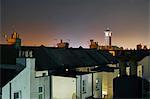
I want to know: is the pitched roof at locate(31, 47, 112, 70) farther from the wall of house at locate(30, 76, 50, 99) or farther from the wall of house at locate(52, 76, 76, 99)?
the wall of house at locate(52, 76, 76, 99)

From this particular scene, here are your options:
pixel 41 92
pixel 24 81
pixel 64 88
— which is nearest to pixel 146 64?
pixel 64 88

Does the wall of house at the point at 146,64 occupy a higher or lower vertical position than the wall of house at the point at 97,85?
higher

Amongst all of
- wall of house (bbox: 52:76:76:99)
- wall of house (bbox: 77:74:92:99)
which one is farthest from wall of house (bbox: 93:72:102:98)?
wall of house (bbox: 52:76:76:99)

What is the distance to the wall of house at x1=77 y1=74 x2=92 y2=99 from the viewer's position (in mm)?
27547

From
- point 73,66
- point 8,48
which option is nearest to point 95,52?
point 73,66

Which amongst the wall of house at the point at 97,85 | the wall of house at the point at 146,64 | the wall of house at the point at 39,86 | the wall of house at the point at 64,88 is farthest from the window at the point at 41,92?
the wall of house at the point at 146,64

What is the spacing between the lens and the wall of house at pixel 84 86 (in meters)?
27.5

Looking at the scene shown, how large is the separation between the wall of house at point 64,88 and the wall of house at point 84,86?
0.79 m

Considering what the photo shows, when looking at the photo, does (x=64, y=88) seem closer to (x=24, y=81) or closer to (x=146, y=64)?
(x=24, y=81)

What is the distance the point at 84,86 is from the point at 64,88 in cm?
289

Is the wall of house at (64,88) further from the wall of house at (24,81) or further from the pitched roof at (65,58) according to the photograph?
the wall of house at (24,81)

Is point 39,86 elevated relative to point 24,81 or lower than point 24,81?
lower

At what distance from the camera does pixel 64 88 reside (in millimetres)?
26922

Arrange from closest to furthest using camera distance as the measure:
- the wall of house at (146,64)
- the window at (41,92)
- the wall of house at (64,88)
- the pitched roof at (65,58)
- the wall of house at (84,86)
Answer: the window at (41,92) < the wall of house at (64,88) < the wall of house at (84,86) < the pitched roof at (65,58) < the wall of house at (146,64)
